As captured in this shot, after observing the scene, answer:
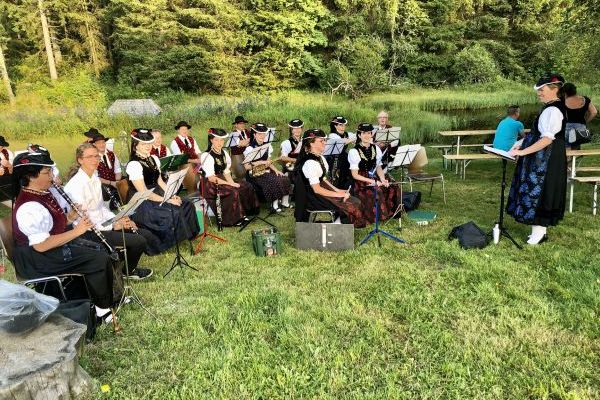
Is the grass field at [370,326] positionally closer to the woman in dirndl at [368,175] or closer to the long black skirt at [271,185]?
the woman in dirndl at [368,175]

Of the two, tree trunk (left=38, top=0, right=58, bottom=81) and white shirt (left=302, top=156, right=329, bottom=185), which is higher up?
tree trunk (left=38, top=0, right=58, bottom=81)

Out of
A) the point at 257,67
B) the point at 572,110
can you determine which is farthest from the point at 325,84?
the point at 572,110

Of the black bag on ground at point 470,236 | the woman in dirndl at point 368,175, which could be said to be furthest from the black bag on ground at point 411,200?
the black bag on ground at point 470,236

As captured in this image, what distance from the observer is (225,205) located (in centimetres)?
680

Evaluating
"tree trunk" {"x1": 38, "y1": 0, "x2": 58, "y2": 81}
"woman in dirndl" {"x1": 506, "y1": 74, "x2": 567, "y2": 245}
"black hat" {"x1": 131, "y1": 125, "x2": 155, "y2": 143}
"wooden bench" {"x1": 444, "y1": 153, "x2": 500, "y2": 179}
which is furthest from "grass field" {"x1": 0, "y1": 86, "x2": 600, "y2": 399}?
"tree trunk" {"x1": 38, "y1": 0, "x2": 58, "y2": 81}

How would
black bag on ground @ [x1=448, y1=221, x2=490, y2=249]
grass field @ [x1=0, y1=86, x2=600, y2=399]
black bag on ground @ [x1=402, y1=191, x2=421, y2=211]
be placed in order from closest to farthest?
grass field @ [x1=0, y1=86, x2=600, y2=399] → black bag on ground @ [x1=448, y1=221, x2=490, y2=249] → black bag on ground @ [x1=402, y1=191, x2=421, y2=211]

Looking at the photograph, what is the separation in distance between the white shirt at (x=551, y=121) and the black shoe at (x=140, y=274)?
4624 millimetres

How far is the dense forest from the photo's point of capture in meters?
27.5

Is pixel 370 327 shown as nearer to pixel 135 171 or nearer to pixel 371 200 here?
pixel 371 200

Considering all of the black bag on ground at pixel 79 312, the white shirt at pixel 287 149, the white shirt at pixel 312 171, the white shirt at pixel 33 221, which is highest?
the white shirt at pixel 33 221

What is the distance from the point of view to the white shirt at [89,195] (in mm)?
4551

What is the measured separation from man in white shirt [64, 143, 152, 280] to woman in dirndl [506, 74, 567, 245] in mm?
4203

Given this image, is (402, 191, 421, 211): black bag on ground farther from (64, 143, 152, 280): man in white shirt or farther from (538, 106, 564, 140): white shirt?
(64, 143, 152, 280): man in white shirt

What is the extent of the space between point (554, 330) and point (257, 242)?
3.25 meters
